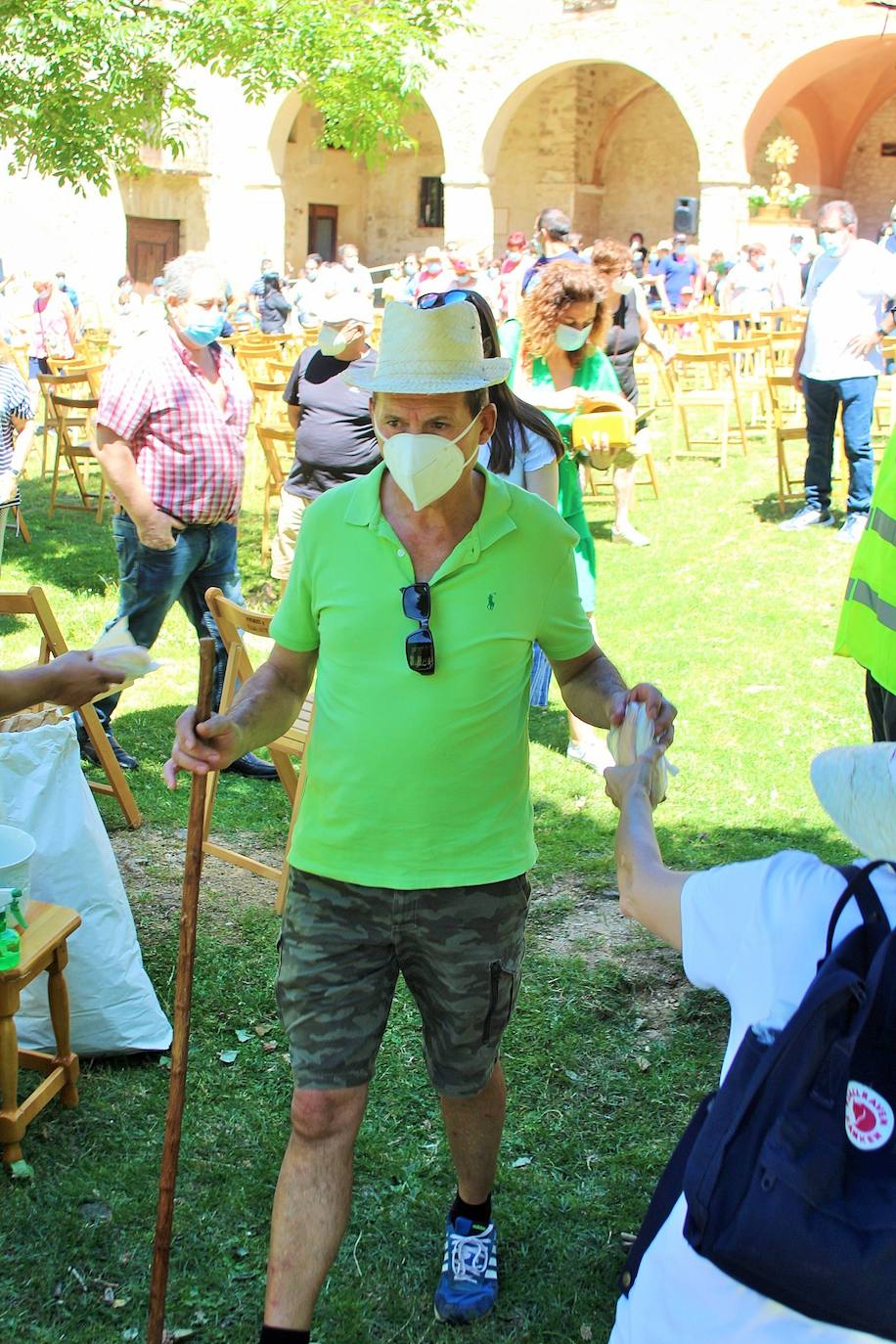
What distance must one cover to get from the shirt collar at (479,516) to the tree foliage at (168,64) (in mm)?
4802

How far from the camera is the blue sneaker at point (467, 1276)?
2.74m

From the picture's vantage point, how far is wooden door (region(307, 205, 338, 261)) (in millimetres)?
34406

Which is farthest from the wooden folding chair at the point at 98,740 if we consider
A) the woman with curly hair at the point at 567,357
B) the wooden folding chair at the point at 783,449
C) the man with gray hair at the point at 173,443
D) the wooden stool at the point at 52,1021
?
the wooden folding chair at the point at 783,449

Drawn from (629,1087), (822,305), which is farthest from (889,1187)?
(822,305)

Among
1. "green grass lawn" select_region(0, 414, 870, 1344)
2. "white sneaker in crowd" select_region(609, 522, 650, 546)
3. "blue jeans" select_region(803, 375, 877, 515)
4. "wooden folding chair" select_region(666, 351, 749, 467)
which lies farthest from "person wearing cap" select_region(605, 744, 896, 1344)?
"wooden folding chair" select_region(666, 351, 749, 467)

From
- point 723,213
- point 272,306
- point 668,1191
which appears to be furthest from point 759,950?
point 723,213

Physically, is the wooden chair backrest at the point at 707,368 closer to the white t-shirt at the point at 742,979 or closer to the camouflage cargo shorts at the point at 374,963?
the camouflage cargo shorts at the point at 374,963

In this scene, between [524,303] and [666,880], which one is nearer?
[666,880]

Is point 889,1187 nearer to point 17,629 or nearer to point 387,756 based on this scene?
point 387,756

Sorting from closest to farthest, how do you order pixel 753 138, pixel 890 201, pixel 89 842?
1. pixel 89 842
2. pixel 753 138
3. pixel 890 201

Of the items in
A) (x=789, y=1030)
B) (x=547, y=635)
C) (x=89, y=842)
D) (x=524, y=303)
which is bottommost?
(x=89, y=842)

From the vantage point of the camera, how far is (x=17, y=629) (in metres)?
7.65

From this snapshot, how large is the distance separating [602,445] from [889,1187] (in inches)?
165

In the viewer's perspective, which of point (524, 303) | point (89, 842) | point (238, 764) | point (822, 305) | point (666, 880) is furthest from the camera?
point (822, 305)
